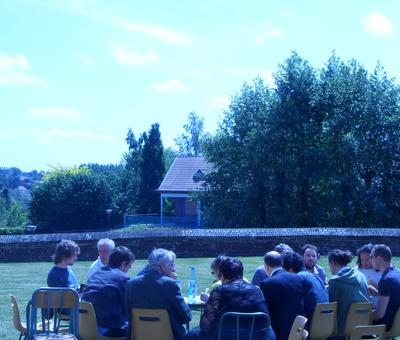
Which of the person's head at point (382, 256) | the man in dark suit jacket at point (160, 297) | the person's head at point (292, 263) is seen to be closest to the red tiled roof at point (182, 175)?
the person's head at point (382, 256)

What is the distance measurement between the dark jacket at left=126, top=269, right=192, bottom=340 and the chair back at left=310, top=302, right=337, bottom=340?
54.1 inches

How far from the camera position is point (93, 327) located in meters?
7.02

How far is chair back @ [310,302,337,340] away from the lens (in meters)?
7.17

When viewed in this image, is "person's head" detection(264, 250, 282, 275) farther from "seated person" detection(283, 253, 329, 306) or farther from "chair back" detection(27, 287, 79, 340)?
"chair back" detection(27, 287, 79, 340)

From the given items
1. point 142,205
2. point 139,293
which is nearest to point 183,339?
point 139,293

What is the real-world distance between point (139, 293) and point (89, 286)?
3.07 ft

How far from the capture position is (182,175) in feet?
159

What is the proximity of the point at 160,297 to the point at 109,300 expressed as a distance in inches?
33.3

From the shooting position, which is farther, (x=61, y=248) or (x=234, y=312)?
(x=61, y=248)

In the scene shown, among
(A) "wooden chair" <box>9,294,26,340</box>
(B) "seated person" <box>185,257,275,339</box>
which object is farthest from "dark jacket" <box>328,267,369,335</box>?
(A) "wooden chair" <box>9,294,26,340</box>

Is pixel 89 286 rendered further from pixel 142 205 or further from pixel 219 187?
pixel 142 205

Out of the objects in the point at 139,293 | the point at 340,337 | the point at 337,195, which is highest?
the point at 337,195

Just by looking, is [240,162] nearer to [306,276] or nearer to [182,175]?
[182,175]

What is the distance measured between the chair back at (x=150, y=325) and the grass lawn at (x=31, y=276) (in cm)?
349
